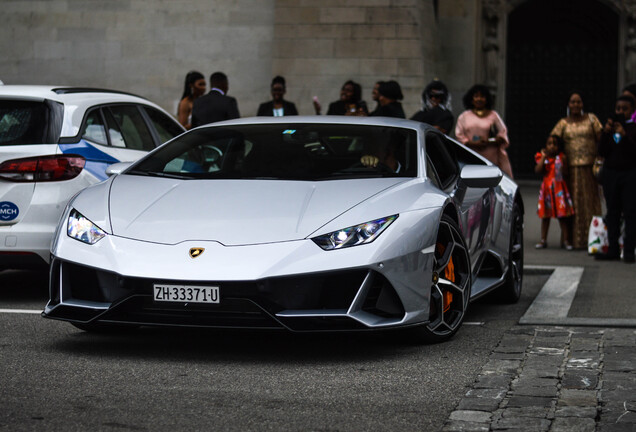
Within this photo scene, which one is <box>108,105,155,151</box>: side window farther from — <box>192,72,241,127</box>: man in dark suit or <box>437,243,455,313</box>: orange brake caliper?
<box>437,243,455,313</box>: orange brake caliper

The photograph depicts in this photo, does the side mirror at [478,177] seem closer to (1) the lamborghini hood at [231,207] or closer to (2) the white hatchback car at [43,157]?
(1) the lamborghini hood at [231,207]

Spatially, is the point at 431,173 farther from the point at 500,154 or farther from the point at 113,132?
the point at 500,154

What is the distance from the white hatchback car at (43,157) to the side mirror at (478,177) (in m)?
2.67

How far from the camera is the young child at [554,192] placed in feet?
44.3

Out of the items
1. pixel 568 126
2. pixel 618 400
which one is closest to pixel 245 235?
pixel 618 400

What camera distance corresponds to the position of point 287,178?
269 inches

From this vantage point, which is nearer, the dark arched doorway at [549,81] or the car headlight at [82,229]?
the car headlight at [82,229]

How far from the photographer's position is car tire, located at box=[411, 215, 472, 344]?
21.7ft

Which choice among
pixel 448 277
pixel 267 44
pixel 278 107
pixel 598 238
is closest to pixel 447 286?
pixel 448 277

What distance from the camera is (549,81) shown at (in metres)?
26.2

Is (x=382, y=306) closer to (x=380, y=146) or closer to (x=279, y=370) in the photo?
(x=279, y=370)

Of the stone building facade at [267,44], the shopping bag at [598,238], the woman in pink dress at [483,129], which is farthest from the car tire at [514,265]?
the stone building facade at [267,44]

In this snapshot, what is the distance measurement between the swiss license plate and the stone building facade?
600 inches

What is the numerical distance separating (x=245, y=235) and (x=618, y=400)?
78.2 inches
